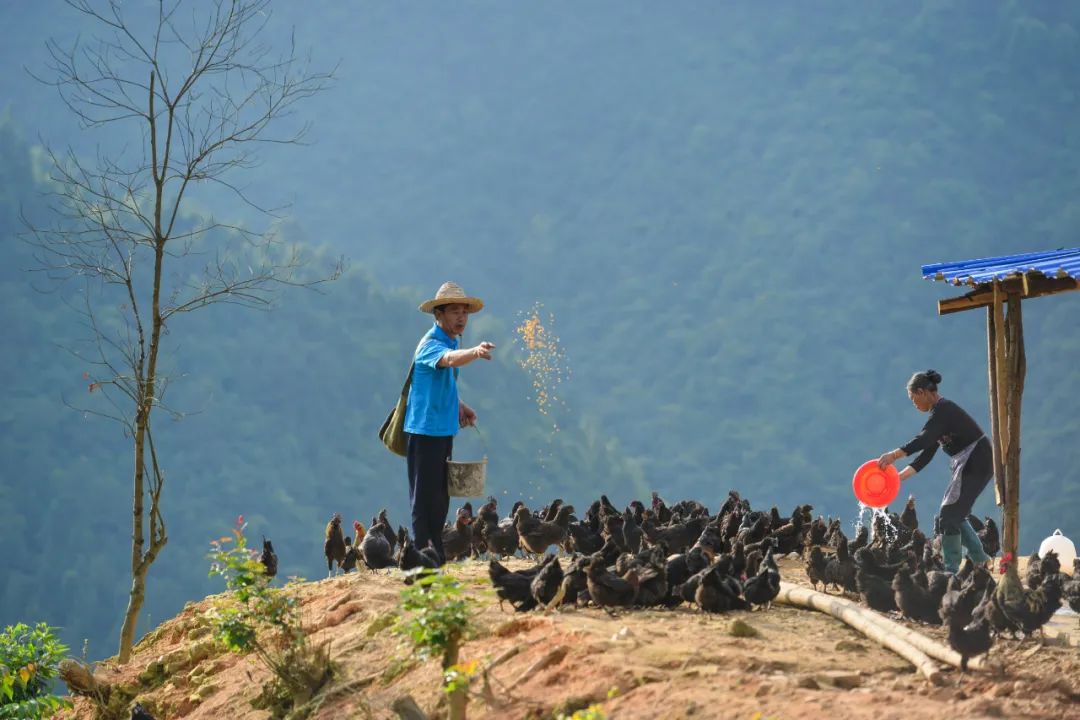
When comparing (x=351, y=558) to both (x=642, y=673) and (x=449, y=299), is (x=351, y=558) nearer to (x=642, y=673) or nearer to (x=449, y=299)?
Result: (x=449, y=299)

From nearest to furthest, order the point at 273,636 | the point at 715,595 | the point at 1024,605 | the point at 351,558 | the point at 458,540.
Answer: the point at 273,636 < the point at 715,595 < the point at 1024,605 < the point at 458,540 < the point at 351,558

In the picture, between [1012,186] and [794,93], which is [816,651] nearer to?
→ [1012,186]

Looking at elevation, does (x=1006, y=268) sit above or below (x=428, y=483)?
above

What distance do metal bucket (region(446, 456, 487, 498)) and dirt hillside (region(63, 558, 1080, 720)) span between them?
28.8 inches

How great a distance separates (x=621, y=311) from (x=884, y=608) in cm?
8384

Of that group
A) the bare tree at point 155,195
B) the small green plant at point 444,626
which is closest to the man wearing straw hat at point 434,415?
the bare tree at point 155,195

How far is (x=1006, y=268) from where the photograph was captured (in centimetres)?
898

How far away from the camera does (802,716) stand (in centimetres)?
527

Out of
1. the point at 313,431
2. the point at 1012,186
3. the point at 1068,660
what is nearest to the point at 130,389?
the point at 1068,660

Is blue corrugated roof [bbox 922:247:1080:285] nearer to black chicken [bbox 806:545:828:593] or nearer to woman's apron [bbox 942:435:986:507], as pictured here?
woman's apron [bbox 942:435:986:507]

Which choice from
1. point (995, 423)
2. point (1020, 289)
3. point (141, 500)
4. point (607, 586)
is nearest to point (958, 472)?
point (995, 423)

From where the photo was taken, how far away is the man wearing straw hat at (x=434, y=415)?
8523 mm

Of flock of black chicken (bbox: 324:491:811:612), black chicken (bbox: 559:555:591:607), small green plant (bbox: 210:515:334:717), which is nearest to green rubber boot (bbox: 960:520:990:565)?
flock of black chicken (bbox: 324:491:811:612)

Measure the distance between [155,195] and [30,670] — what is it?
16.8m
